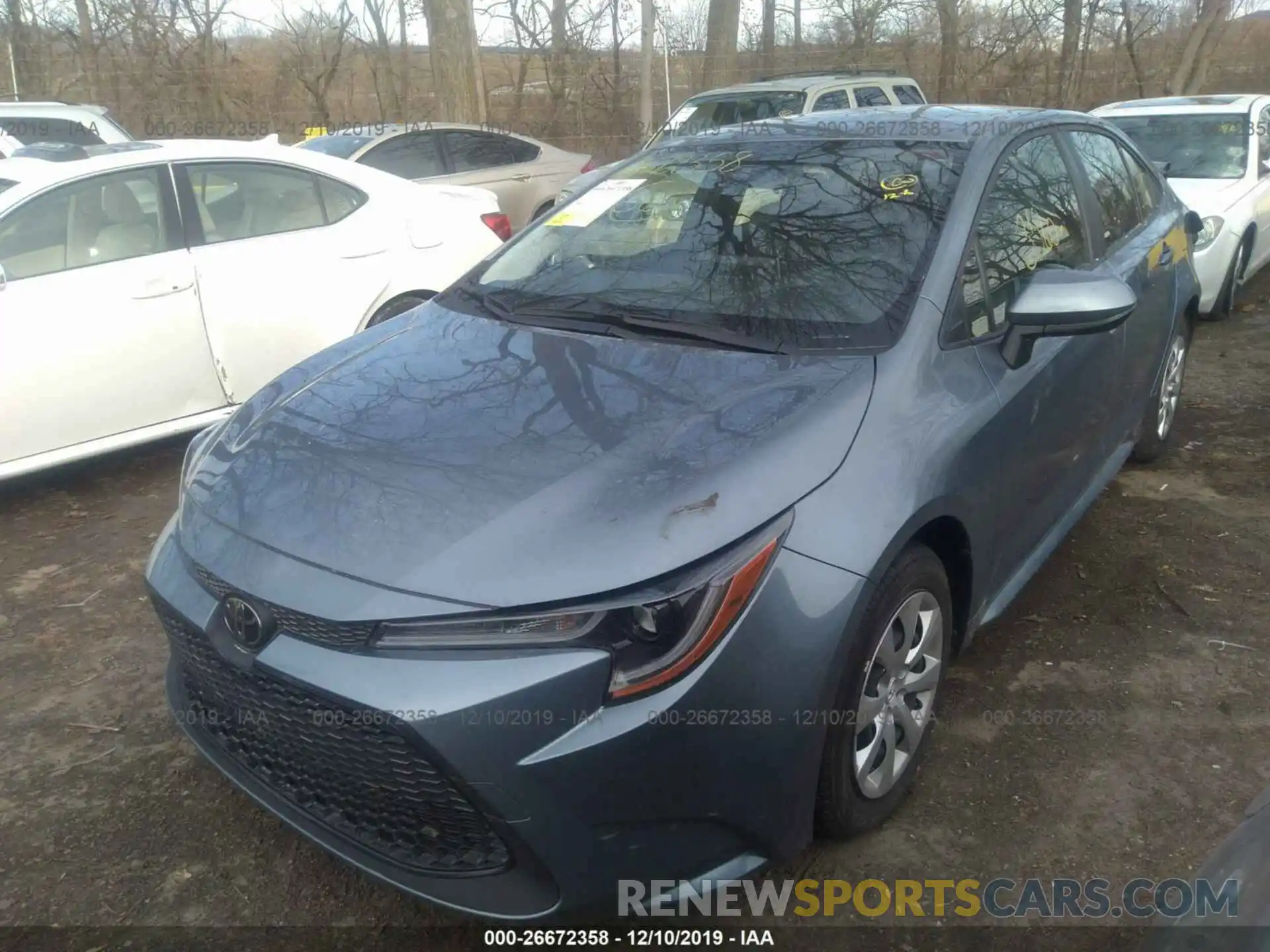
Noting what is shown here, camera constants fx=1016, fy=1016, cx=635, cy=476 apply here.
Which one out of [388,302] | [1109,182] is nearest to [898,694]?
[1109,182]

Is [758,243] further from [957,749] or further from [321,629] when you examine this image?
[321,629]

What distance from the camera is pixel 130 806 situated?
270 cm

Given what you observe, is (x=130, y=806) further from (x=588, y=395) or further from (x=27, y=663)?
(x=588, y=395)

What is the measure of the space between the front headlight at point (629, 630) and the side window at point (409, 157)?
7.98 meters

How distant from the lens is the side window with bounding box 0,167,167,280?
4359 mm

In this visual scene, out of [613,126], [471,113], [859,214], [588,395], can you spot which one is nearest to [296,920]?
[588,395]

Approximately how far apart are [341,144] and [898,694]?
328 inches

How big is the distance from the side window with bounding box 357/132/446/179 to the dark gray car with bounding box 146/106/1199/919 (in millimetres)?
6537

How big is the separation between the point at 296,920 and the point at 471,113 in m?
12.3

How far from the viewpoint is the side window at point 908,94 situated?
36.2 ft

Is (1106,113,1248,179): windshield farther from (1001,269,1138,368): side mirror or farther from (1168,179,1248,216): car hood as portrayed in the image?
(1001,269,1138,368): side mirror

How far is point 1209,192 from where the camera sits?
22.4ft

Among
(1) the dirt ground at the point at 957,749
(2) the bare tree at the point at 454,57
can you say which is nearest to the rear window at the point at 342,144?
(2) the bare tree at the point at 454,57

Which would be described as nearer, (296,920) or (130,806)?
(296,920)
